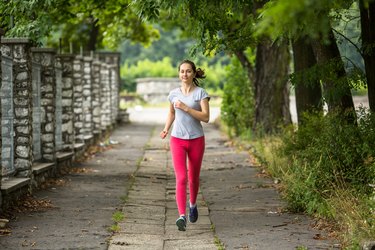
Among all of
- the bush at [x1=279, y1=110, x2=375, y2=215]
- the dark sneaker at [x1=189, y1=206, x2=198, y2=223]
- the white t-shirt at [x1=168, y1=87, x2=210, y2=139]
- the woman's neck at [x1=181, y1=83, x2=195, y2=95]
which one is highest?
the woman's neck at [x1=181, y1=83, x2=195, y2=95]

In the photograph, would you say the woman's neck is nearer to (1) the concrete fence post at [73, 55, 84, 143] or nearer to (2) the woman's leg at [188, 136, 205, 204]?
(2) the woman's leg at [188, 136, 205, 204]

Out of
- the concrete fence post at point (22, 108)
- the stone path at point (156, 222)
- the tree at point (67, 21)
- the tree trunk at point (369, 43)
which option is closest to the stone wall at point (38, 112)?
the concrete fence post at point (22, 108)

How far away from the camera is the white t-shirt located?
909 centimetres

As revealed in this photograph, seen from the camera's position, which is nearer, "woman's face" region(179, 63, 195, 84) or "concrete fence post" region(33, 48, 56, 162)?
"woman's face" region(179, 63, 195, 84)

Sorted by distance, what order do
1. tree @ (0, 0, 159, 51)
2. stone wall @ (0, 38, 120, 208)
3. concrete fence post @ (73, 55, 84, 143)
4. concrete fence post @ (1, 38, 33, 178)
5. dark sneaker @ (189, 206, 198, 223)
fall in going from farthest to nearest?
concrete fence post @ (73, 55, 84, 143) → tree @ (0, 0, 159, 51) → concrete fence post @ (1, 38, 33, 178) → stone wall @ (0, 38, 120, 208) → dark sneaker @ (189, 206, 198, 223)

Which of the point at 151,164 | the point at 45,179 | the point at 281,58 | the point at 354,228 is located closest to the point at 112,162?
the point at 151,164

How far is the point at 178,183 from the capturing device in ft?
29.7

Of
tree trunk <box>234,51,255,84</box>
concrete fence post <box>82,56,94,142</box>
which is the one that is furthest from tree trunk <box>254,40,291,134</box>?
concrete fence post <box>82,56,94,142</box>

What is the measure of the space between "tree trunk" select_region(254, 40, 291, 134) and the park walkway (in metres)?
4.44

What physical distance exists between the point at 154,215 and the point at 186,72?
→ 1.96 metres

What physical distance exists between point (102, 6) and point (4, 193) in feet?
29.2

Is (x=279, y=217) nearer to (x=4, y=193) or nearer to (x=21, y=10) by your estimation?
(x=4, y=193)

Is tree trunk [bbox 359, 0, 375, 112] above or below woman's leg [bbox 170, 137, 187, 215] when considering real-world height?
above

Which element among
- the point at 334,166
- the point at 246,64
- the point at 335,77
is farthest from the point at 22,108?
the point at 246,64
